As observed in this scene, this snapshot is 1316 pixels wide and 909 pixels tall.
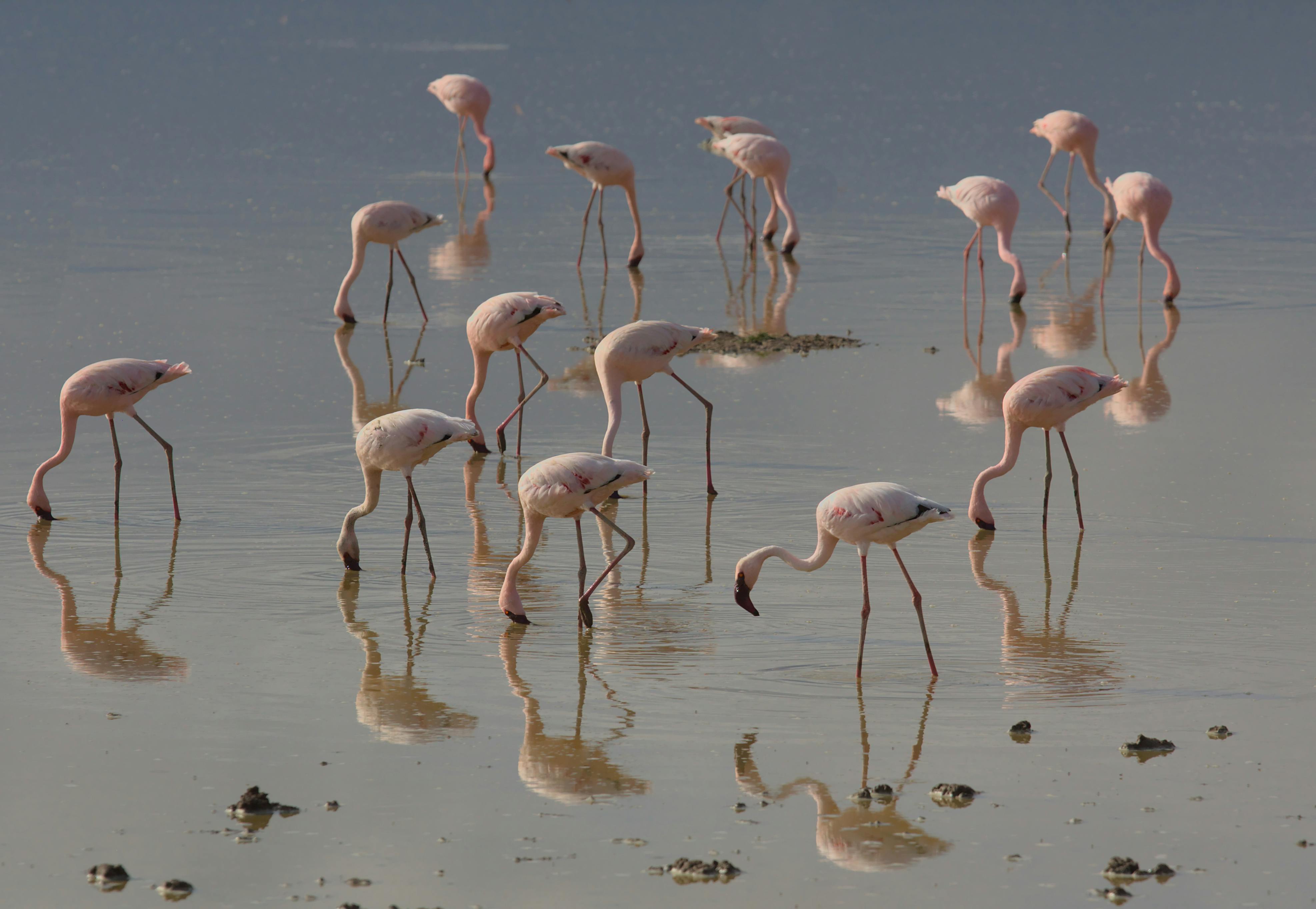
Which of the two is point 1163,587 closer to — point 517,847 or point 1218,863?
point 1218,863

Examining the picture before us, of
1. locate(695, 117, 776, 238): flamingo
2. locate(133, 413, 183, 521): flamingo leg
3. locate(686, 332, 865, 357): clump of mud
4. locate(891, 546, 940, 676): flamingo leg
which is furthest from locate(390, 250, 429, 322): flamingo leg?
locate(891, 546, 940, 676): flamingo leg

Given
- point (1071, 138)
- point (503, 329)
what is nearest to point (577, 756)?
point (503, 329)

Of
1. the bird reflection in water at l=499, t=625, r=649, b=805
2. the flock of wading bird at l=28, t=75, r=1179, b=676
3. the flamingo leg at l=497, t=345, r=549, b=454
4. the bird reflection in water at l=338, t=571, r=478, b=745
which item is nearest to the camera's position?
the bird reflection in water at l=499, t=625, r=649, b=805

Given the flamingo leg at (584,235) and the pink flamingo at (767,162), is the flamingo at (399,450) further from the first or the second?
the pink flamingo at (767,162)

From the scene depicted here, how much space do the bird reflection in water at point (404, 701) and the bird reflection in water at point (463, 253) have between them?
29.2 ft

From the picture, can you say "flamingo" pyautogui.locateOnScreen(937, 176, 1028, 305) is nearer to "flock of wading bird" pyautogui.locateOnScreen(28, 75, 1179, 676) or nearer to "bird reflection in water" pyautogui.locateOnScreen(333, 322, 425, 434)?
"flock of wading bird" pyautogui.locateOnScreen(28, 75, 1179, 676)

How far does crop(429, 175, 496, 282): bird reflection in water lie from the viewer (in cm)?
1520

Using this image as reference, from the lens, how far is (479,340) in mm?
9477

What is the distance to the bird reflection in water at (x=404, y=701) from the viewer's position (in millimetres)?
5148

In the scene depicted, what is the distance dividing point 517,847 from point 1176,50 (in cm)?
2941

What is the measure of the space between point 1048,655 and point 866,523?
2.94ft

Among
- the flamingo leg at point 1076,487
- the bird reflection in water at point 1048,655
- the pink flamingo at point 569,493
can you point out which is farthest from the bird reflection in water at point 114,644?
the flamingo leg at point 1076,487

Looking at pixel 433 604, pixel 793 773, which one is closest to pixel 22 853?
pixel 793 773

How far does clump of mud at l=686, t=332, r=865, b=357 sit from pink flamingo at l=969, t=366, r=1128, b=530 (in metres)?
4.22
